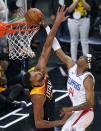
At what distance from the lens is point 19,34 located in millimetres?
6684

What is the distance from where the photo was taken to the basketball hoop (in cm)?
625

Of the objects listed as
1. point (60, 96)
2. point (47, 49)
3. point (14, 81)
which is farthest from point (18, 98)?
point (47, 49)

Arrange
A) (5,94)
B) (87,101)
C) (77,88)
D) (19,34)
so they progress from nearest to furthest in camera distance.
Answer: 1. (87,101)
2. (77,88)
3. (19,34)
4. (5,94)

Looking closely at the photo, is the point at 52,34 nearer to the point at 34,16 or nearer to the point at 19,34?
the point at 34,16

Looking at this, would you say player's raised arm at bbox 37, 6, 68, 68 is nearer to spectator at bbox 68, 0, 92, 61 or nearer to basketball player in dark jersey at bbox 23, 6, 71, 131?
basketball player in dark jersey at bbox 23, 6, 71, 131

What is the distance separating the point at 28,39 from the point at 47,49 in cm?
104

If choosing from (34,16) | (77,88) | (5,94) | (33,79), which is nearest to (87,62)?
(77,88)

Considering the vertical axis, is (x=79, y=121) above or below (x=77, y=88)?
below

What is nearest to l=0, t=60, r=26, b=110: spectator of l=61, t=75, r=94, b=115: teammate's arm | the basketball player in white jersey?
the basketball player in white jersey

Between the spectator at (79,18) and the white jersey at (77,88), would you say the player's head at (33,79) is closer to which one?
the white jersey at (77,88)

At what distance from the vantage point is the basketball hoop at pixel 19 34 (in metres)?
6.25

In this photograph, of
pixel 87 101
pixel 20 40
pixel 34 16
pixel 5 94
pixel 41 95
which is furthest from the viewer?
pixel 5 94

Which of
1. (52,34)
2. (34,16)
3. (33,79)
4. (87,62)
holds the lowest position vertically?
(33,79)

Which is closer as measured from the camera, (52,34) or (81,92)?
(81,92)
